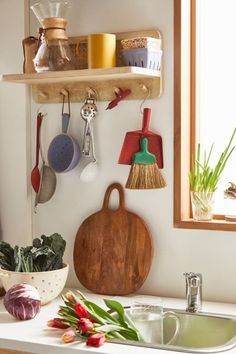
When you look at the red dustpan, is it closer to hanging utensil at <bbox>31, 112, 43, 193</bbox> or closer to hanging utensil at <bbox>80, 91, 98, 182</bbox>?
hanging utensil at <bbox>80, 91, 98, 182</bbox>

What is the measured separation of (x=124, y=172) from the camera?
250cm

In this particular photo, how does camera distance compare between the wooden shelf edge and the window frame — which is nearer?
the wooden shelf edge

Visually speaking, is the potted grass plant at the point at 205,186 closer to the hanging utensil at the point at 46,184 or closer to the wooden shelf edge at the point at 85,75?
the wooden shelf edge at the point at 85,75

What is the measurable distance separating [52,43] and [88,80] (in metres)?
0.22

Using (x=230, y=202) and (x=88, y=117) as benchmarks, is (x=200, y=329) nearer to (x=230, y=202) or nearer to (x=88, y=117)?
(x=230, y=202)

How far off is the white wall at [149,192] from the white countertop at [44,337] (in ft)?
0.51

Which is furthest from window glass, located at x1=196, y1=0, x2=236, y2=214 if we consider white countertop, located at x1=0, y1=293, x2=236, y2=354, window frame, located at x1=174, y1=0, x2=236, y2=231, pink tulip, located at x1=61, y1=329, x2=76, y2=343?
pink tulip, located at x1=61, y1=329, x2=76, y2=343

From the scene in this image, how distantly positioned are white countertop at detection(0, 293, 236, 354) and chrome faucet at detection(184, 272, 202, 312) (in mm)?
53

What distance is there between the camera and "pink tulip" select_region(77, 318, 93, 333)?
1.93 metres

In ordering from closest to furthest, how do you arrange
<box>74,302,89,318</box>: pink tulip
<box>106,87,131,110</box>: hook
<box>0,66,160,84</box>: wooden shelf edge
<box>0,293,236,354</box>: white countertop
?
<box>0,293,236,354</box>: white countertop
<box>74,302,89,318</box>: pink tulip
<box>0,66,160,84</box>: wooden shelf edge
<box>106,87,131,110</box>: hook

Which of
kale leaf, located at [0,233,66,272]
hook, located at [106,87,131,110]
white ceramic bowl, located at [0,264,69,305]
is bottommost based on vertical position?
white ceramic bowl, located at [0,264,69,305]

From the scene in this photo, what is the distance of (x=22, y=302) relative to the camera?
211 centimetres

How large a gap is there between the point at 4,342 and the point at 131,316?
0.41 meters

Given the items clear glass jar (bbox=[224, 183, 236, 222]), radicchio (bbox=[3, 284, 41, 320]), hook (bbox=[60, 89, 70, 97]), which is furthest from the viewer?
hook (bbox=[60, 89, 70, 97])
